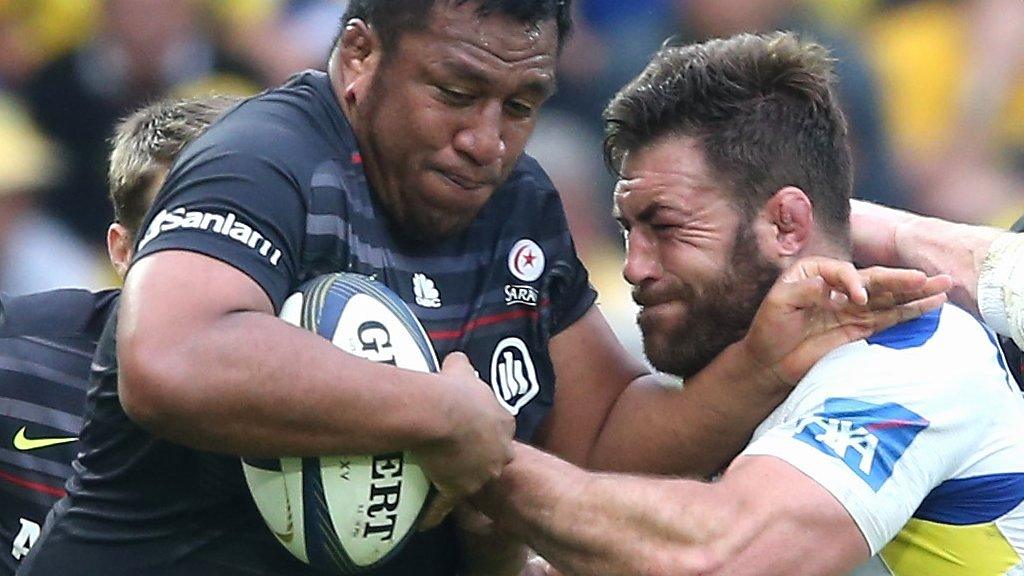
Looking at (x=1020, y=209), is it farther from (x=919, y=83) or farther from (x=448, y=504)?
(x=448, y=504)

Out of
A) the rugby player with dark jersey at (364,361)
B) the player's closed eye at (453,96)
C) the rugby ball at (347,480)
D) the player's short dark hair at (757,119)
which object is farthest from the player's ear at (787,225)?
the rugby ball at (347,480)

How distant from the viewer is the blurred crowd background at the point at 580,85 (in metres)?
5.88

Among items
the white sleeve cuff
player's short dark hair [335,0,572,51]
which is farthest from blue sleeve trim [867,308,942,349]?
player's short dark hair [335,0,572,51]

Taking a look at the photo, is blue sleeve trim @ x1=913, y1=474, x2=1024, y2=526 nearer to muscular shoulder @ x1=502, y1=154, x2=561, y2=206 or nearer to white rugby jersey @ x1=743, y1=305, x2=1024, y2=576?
white rugby jersey @ x1=743, y1=305, x2=1024, y2=576

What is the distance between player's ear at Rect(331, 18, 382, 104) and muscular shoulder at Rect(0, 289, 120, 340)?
4.11 ft

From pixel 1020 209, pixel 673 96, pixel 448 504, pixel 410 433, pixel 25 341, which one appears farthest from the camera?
pixel 1020 209

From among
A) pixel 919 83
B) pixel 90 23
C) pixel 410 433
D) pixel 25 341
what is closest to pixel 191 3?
pixel 90 23

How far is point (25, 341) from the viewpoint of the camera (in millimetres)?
4137

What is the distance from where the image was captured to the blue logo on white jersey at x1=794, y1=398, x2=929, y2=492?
3.01 metres

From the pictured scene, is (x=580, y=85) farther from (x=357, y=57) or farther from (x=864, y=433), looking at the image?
(x=864, y=433)

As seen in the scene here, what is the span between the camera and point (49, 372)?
4102mm

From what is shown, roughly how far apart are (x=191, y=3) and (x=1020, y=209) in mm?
3348

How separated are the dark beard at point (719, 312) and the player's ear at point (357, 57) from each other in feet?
2.81

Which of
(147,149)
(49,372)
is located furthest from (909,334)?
(49,372)
